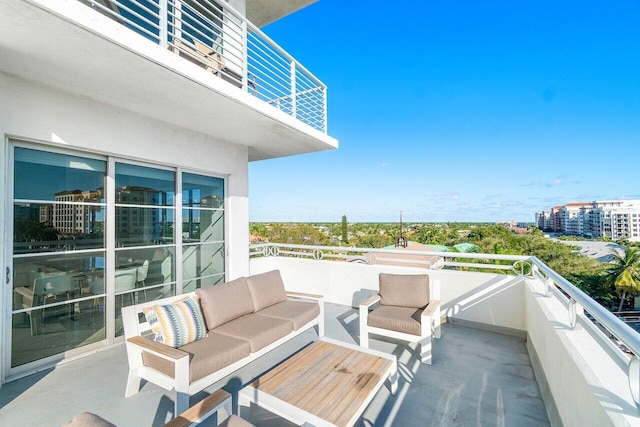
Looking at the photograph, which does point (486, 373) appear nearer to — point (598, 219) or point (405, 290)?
point (405, 290)

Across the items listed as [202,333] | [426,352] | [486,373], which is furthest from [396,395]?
[202,333]

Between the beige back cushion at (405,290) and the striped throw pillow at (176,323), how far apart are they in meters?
2.36

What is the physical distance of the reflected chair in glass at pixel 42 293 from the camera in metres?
3.02

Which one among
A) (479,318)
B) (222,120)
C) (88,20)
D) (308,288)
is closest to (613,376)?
(479,318)

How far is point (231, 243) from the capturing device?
5191 mm

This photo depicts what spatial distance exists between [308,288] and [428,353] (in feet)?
9.93

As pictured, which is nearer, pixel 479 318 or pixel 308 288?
pixel 479 318

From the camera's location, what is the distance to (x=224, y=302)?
3.12 meters

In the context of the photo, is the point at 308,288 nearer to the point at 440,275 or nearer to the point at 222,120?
the point at 440,275

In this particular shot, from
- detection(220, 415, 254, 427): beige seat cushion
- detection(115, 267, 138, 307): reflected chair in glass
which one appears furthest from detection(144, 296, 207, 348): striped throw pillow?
detection(115, 267, 138, 307): reflected chair in glass

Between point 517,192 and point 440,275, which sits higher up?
point 517,192

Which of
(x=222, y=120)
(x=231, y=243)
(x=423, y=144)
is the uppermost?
(x=423, y=144)

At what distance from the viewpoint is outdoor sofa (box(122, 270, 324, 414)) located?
7.23ft

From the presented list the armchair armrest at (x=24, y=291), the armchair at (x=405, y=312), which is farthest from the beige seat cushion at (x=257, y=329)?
the armchair armrest at (x=24, y=291)
